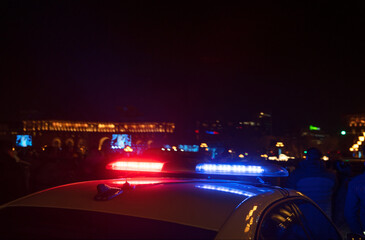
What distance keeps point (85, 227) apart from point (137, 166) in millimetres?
1328

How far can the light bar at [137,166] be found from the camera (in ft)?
10.1

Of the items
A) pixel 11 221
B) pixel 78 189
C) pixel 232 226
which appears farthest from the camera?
pixel 78 189

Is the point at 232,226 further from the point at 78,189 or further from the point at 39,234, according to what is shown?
the point at 78,189

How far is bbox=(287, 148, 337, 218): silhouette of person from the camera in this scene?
15.8 feet

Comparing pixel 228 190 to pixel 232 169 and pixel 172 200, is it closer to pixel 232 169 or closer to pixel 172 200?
pixel 172 200

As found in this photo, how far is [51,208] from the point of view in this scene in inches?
79.4

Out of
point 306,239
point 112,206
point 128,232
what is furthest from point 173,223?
point 306,239

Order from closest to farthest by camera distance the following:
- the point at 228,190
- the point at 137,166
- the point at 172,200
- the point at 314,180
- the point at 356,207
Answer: the point at 172,200 → the point at 228,190 → the point at 137,166 → the point at 356,207 → the point at 314,180

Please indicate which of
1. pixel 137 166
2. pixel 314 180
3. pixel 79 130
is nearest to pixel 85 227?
pixel 137 166

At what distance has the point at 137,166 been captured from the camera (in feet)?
10.2

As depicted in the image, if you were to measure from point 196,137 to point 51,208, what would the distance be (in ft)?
60.9

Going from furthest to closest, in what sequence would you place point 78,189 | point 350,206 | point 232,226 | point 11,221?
point 350,206 < point 78,189 < point 11,221 < point 232,226

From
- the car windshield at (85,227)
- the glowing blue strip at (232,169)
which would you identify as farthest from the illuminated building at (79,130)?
the car windshield at (85,227)

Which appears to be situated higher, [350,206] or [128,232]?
[128,232]
